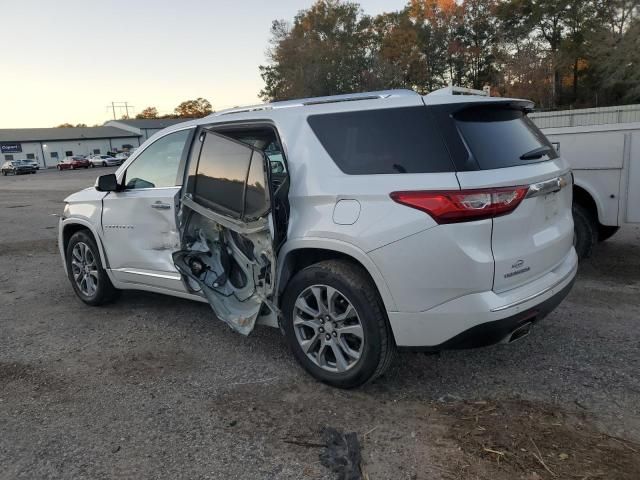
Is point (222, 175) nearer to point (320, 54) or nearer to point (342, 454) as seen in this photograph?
point (342, 454)

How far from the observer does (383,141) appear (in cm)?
315

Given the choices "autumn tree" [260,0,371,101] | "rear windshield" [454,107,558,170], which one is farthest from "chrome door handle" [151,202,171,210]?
"autumn tree" [260,0,371,101]

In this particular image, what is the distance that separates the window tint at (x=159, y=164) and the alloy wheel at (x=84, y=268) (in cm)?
101

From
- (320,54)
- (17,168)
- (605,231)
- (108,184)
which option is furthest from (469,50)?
(108,184)

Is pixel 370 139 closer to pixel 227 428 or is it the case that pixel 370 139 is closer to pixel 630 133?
pixel 227 428

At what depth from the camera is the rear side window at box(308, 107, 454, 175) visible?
295 centimetres

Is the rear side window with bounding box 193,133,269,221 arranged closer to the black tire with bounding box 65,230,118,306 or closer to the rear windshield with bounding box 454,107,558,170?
the rear windshield with bounding box 454,107,558,170

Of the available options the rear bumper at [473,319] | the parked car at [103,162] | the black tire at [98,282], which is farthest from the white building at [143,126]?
the rear bumper at [473,319]

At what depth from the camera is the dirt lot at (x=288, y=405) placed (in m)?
2.69

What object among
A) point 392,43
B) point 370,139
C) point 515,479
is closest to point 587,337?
point 515,479

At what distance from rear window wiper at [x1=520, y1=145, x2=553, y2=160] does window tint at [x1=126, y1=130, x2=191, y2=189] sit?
2.65 metres

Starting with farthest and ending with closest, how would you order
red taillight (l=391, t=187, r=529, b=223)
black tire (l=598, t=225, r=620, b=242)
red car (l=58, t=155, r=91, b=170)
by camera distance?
red car (l=58, t=155, r=91, b=170) < black tire (l=598, t=225, r=620, b=242) < red taillight (l=391, t=187, r=529, b=223)

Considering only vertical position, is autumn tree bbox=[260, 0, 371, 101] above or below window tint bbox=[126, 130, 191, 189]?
above

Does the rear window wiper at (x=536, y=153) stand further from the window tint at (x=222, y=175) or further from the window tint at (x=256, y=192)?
the window tint at (x=222, y=175)
